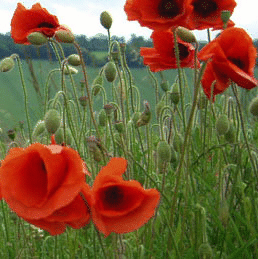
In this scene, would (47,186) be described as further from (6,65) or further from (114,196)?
(6,65)

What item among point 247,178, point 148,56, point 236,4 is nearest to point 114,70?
point 148,56

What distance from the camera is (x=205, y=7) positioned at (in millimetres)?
1316

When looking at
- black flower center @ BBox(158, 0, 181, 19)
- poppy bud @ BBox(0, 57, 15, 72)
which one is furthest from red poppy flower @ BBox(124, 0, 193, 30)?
poppy bud @ BBox(0, 57, 15, 72)

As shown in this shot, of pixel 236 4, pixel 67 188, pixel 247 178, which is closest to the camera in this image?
pixel 67 188

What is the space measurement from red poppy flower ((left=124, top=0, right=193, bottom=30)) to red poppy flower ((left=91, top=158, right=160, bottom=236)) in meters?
0.46

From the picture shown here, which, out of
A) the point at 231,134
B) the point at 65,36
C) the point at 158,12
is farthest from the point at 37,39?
the point at 231,134

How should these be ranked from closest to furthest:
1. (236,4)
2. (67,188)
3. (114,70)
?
(67,188)
(236,4)
(114,70)

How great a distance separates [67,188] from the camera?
777 millimetres

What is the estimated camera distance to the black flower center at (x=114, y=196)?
856 millimetres

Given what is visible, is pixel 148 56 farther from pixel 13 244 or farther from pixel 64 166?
pixel 13 244

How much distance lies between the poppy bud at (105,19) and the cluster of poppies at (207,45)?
165 mm

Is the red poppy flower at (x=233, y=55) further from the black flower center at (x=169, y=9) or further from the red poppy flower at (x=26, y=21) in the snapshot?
the red poppy flower at (x=26, y=21)

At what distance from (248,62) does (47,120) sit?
42cm

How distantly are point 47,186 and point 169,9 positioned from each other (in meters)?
0.61
